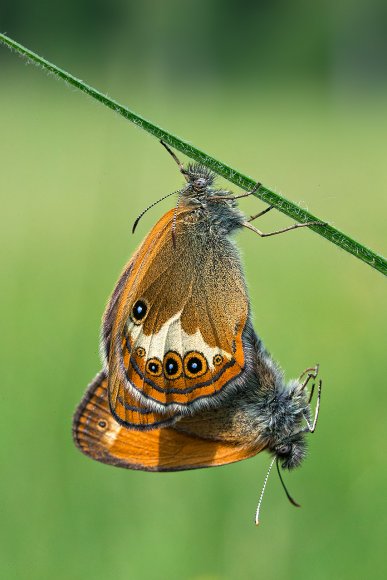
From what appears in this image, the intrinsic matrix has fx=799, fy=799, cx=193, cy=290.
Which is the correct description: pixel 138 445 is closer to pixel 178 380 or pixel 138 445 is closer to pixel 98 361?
pixel 178 380

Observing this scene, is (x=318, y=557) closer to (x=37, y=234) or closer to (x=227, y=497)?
(x=227, y=497)

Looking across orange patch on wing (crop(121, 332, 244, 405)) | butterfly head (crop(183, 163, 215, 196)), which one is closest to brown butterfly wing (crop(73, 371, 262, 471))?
orange patch on wing (crop(121, 332, 244, 405))

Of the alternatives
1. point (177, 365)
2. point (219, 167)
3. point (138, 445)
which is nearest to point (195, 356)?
point (177, 365)

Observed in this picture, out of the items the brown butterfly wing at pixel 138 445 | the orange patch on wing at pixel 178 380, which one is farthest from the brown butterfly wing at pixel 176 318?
the brown butterfly wing at pixel 138 445

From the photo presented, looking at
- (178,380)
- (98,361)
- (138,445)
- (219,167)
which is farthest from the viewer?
(98,361)

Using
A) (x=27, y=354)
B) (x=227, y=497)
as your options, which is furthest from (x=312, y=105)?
(x=227, y=497)

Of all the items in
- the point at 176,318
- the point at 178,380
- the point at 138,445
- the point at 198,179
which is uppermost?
the point at 198,179

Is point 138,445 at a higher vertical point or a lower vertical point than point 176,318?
lower

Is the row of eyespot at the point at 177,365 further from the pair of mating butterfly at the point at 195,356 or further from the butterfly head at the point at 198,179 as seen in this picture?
the butterfly head at the point at 198,179
